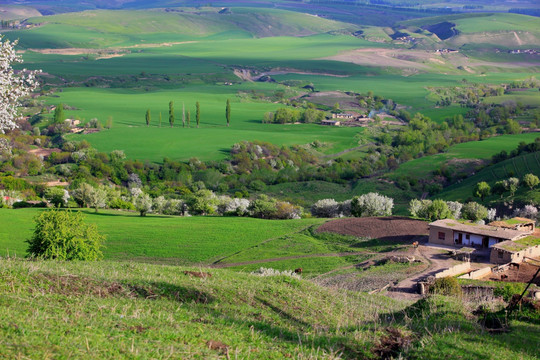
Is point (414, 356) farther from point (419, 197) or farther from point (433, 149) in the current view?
point (433, 149)

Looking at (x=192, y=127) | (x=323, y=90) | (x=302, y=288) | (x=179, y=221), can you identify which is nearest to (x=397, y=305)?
(x=302, y=288)

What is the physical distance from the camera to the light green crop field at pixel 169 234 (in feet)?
148

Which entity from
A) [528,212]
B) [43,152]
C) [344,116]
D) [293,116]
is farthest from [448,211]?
[344,116]

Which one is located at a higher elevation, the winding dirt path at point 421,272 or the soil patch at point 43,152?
the winding dirt path at point 421,272

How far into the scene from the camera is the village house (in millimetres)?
40281

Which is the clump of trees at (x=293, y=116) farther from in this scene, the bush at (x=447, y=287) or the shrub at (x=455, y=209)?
the bush at (x=447, y=287)

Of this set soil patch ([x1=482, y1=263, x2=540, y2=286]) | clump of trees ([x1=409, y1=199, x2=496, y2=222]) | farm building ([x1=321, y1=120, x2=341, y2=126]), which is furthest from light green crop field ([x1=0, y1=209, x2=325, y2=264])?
farm building ([x1=321, y1=120, x2=341, y2=126])

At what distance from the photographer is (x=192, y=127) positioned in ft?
444

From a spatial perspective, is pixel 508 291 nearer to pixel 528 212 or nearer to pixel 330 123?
pixel 528 212

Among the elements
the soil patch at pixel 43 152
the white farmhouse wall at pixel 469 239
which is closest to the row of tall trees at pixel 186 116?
the soil patch at pixel 43 152

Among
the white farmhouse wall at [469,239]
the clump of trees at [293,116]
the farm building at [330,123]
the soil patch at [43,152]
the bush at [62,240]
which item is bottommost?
the soil patch at [43,152]

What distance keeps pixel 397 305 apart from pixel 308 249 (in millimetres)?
20234

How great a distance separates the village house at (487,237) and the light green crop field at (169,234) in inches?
464

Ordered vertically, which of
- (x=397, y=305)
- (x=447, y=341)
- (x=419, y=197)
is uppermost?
(x=447, y=341)
